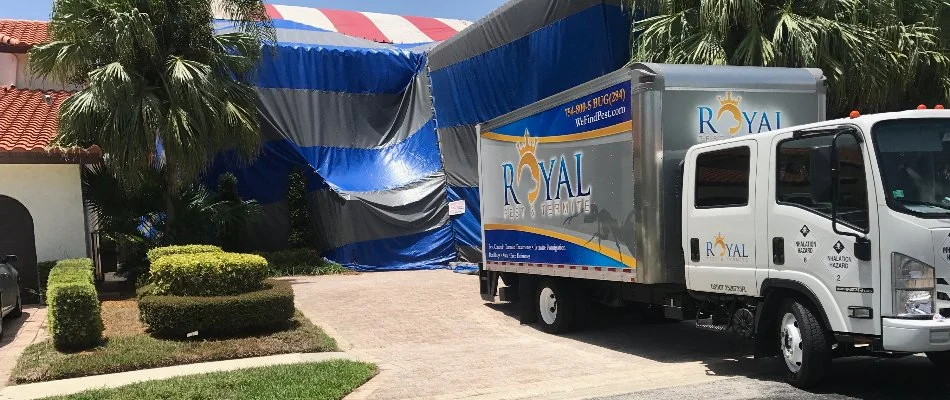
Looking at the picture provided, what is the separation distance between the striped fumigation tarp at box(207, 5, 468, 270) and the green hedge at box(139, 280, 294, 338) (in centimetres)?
1067

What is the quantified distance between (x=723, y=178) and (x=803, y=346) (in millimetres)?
1860

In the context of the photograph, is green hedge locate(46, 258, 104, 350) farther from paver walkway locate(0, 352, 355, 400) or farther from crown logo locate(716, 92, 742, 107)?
crown logo locate(716, 92, 742, 107)

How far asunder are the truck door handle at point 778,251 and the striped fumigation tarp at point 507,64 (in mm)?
9064

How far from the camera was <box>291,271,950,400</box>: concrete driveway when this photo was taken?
734cm

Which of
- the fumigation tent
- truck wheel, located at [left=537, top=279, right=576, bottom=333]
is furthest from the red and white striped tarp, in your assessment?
truck wheel, located at [left=537, top=279, right=576, bottom=333]

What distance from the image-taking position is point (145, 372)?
28.2 ft

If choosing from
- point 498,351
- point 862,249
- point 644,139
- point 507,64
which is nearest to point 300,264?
point 507,64

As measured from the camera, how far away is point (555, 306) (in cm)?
1079

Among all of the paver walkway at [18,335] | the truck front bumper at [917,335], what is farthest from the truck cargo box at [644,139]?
the paver walkway at [18,335]

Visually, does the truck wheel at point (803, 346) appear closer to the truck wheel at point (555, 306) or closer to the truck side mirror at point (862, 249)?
the truck side mirror at point (862, 249)

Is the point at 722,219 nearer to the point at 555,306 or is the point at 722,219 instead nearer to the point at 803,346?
the point at 803,346

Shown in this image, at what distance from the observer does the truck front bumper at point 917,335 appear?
5.85m

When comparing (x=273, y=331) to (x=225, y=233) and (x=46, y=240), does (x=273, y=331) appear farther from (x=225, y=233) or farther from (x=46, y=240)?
(x=225, y=233)

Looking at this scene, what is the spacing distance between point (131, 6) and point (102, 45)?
93 cm
